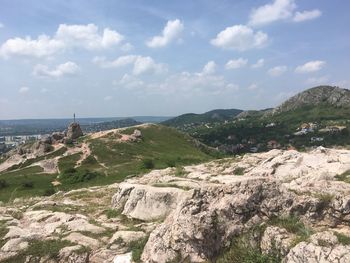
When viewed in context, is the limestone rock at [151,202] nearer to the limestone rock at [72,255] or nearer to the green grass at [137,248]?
the green grass at [137,248]

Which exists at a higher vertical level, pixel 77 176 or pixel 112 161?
pixel 112 161

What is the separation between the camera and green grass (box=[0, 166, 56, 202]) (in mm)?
74375

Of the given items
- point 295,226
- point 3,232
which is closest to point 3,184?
point 3,232

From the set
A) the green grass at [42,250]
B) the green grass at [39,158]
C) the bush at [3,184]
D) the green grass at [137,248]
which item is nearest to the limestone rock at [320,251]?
the green grass at [137,248]

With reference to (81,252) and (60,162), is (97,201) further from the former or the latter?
(60,162)

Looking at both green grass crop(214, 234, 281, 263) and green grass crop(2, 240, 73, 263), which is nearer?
green grass crop(214, 234, 281, 263)

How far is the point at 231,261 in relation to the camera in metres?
15.3

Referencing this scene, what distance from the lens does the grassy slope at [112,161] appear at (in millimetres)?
78188

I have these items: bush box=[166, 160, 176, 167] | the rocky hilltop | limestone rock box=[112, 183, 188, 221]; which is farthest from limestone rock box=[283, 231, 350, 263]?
bush box=[166, 160, 176, 167]

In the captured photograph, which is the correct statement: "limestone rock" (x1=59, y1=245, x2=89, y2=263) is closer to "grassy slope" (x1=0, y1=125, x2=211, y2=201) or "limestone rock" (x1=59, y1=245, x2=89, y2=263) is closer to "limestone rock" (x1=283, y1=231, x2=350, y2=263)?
"limestone rock" (x1=283, y1=231, x2=350, y2=263)

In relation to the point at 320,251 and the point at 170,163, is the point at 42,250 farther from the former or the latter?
the point at 170,163

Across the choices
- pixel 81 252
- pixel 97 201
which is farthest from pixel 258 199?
pixel 97 201

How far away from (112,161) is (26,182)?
22.4m

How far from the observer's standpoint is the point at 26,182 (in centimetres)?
8631
